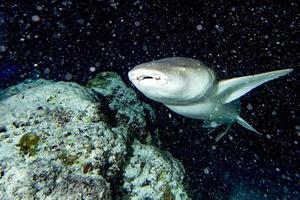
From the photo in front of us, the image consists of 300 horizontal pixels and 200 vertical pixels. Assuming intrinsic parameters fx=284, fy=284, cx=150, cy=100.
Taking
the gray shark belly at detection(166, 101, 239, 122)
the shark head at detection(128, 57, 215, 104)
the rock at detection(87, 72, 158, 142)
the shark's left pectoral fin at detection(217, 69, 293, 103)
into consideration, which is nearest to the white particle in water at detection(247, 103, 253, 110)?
the gray shark belly at detection(166, 101, 239, 122)

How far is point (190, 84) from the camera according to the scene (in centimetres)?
340

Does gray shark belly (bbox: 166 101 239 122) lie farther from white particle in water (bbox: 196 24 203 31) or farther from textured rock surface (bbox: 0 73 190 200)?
white particle in water (bbox: 196 24 203 31)

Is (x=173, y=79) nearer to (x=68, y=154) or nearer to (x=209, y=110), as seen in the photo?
(x=68, y=154)

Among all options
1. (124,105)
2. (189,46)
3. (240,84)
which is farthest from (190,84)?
(189,46)

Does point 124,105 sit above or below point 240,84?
below

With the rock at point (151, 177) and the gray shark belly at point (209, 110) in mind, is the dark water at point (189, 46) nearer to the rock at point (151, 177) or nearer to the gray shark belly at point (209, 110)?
the gray shark belly at point (209, 110)

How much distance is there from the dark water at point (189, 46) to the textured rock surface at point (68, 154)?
32.5 feet

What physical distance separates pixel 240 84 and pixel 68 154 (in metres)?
2.55

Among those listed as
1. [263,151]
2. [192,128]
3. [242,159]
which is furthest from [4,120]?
[263,151]

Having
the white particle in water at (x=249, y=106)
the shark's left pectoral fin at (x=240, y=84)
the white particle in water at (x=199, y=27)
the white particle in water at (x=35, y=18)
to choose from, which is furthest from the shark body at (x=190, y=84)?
the white particle in water at (x=35, y=18)

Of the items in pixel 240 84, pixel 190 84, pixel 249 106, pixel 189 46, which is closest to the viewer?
pixel 190 84

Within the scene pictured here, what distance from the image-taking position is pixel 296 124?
14312 millimetres

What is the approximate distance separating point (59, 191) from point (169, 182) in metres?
1.30

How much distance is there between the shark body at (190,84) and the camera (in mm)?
2898
